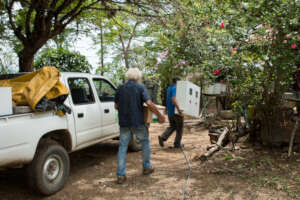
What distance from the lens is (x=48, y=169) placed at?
12.5ft

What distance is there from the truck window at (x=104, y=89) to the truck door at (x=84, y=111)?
259mm

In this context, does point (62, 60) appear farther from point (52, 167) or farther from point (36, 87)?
point (52, 167)

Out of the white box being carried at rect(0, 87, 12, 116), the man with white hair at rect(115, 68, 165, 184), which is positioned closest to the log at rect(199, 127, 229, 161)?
the man with white hair at rect(115, 68, 165, 184)

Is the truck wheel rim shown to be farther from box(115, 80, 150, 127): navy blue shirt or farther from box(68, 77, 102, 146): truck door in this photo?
box(115, 80, 150, 127): navy blue shirt

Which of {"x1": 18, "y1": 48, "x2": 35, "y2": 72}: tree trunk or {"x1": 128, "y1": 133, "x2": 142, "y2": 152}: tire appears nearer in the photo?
{"x1": 128, "y1": 133, "x2": 142, "y2": 152}: tire

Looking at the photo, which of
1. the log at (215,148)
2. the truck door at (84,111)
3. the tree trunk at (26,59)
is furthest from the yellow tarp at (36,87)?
the tree trunk at (26,59)

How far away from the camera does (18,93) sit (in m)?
3.63

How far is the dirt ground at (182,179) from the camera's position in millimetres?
3760

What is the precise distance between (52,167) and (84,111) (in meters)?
1.12

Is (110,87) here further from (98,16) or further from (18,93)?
(98,16)

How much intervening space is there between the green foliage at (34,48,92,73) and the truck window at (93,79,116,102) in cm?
284

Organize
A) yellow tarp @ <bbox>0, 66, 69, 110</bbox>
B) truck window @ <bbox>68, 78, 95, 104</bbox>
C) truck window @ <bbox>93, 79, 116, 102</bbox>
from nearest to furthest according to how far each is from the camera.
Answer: yellow tarp @ <bbox>0, 66, 69, 110</bbox> < truck window @ <bbox>68, 78, 95, 104</bbox> < truck window @ <bbox>93, 79, 116, 102</bbox>

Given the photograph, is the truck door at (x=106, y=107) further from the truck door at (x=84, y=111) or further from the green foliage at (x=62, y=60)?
the green foliage at (x=62, y=60)

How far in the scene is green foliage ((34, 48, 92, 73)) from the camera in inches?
317
